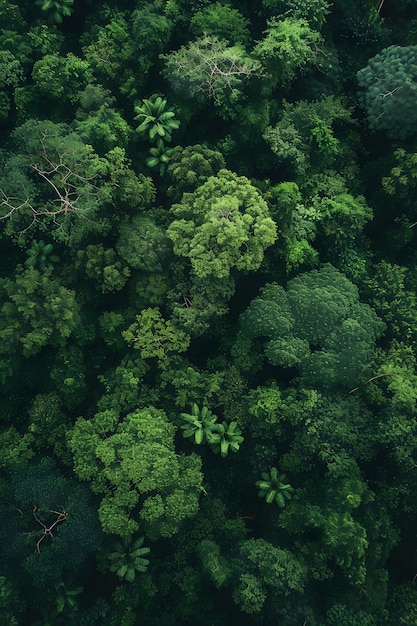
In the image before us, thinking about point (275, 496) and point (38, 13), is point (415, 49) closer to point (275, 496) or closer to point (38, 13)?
point (38, 13)

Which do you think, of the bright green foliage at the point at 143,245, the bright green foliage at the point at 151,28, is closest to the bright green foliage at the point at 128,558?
the bright green foliage at the point at 143,245

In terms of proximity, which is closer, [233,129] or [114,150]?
[114,150]

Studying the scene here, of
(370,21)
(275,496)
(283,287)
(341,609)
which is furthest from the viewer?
(370,21)

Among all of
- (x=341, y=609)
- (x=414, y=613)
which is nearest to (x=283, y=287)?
(x=341, y=609)

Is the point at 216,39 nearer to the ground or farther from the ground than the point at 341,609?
farther from the ground

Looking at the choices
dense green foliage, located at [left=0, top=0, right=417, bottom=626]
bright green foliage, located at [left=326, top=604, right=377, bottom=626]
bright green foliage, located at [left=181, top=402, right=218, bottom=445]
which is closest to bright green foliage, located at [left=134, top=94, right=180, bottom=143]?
dense green foliage, located at [left=0, top=0, right=417, bottom=626]

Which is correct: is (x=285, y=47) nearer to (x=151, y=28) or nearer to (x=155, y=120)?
(x=151, y=28)

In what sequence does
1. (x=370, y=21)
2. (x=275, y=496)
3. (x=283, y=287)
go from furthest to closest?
(x=370, y=21) < (x=283, y=287) < (x=275, y=496)
